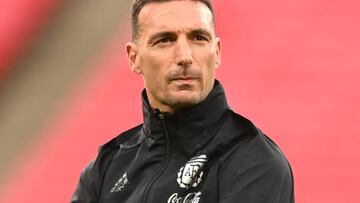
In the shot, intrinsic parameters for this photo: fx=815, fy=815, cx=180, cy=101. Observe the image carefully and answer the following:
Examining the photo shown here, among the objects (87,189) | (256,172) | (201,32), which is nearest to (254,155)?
(256,172)

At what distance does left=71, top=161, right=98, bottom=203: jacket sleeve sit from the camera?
142 cm

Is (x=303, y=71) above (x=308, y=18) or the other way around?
the other way around

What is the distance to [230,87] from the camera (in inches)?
129

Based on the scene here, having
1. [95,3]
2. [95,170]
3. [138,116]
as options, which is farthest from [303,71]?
[95,170]

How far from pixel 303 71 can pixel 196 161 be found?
2063 mm

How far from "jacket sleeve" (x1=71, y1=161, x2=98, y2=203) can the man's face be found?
6.8 inches

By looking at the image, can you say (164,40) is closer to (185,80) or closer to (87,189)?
(185,80)

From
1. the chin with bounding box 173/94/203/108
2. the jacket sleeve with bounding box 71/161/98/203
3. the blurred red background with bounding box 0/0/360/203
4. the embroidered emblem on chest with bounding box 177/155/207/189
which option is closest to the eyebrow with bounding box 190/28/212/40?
the chin with bounding box 173/94/203/108

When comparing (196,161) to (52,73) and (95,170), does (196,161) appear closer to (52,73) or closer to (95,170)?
(95,170)

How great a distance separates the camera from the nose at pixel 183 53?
1.30 m

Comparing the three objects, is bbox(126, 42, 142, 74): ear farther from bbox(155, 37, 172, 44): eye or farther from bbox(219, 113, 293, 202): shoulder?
bbox(219, 113, 293, 202): shoulder

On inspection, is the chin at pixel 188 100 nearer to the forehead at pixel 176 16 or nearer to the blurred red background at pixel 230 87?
the forehead at pixel 176 16

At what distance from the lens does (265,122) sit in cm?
308

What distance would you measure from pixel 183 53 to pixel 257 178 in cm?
24
